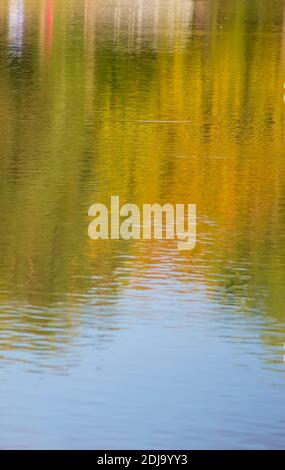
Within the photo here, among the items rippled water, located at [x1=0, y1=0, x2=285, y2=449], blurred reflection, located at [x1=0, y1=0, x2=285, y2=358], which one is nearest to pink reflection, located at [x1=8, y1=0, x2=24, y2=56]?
blurred reflection, located at [x1=0, y1=0, x2=285, y2=358]

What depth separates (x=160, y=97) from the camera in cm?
Answer: 2623

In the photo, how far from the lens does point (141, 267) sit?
13.8 meters

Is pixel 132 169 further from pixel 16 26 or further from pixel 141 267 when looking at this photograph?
pixel 16 26

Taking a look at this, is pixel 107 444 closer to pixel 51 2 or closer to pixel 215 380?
pixel 215 380

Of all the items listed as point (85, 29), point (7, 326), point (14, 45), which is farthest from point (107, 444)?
point (85, 29)

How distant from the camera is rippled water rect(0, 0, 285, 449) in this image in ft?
31.9

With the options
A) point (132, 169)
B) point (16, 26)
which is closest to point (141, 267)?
point (132, 169)

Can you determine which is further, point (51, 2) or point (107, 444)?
point (51, 2)

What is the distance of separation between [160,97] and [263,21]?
79.4ft

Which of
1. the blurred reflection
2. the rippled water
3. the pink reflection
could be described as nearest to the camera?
the rippled water

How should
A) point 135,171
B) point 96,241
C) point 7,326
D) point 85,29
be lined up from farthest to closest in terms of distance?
point 85,29 → point 135,171 → point 96,241 → point 7,326

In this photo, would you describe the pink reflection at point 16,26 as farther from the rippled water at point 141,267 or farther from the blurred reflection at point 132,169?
the rippled water at point 141,267

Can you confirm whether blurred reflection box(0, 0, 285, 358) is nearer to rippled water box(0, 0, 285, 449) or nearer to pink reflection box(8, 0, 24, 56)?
rippled water box(0, 0, 285, 449)
